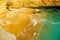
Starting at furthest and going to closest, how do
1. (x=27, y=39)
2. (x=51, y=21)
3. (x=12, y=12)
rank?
1. (x=12, y=12)
2. (x=51, y=21)
3. (x=27, y=39)

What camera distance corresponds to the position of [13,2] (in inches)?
57.0

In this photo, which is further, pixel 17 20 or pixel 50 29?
pixel 17 20

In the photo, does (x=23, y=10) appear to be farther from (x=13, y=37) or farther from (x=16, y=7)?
(x=13, y=37)

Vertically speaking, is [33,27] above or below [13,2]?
below

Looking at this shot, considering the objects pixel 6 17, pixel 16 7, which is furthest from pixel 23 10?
pixel 6 17

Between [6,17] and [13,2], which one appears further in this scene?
[13,2]

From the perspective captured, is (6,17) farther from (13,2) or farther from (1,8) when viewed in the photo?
(13,2)

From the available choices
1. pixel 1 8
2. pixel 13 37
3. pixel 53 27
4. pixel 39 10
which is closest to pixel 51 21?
pixel 53 27

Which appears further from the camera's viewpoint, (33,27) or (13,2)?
(13,2)

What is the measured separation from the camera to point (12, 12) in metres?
1.39

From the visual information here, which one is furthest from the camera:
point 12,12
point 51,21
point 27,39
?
point 12,12

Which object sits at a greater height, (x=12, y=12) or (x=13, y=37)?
(x=12, y=12)

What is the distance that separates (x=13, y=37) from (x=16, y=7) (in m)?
0.39

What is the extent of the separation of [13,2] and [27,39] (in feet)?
1.53
